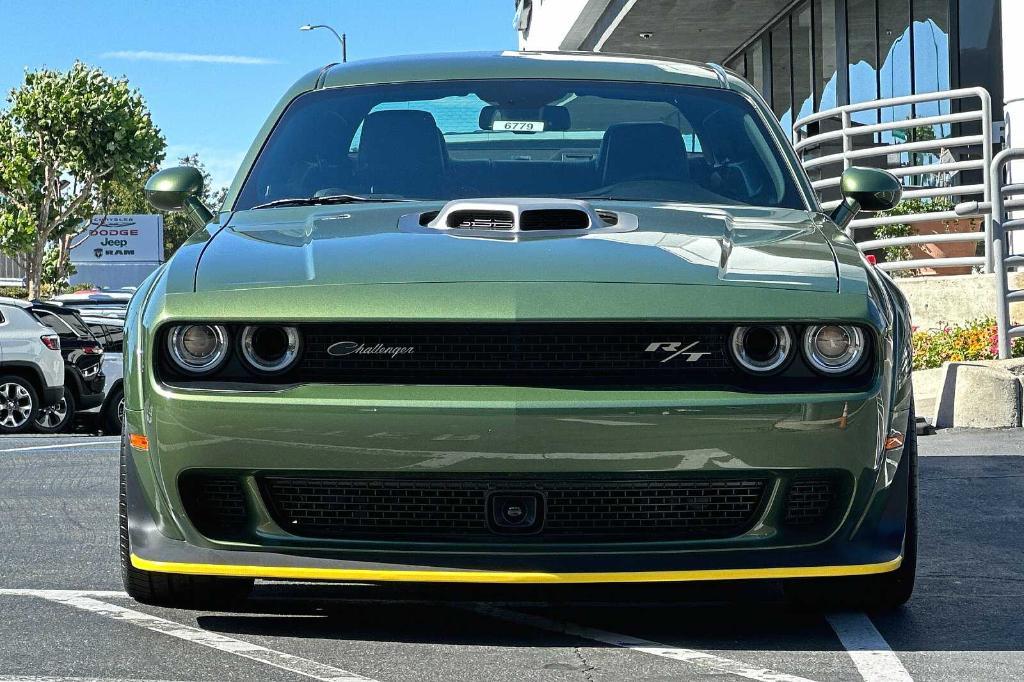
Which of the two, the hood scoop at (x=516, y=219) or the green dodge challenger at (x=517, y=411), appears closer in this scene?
the green dodge challenger at (x=517, y=411)

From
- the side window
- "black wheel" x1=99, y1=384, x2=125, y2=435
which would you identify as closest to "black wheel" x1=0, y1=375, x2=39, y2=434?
"black wheel" x1=99, y1=384, x2=125, y2=435

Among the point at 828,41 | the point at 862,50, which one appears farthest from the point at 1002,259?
the point at 828,41

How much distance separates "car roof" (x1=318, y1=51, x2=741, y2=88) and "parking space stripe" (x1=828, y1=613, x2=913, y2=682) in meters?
2.07

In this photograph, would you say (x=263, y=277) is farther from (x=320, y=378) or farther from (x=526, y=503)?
(x=526, y=503)

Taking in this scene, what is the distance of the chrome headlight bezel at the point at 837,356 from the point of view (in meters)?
4.03

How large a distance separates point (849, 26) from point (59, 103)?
34.4 m

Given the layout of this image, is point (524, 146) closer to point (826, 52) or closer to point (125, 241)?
point (826, 52)

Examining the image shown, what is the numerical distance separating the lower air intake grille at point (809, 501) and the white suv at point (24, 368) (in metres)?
15.4

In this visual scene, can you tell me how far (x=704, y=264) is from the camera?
13.6ft

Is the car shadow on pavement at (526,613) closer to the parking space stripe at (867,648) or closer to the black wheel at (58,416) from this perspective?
the parking space stripe at (867,648)

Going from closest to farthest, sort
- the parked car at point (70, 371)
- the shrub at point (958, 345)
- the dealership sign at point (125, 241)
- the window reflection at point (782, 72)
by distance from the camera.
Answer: the shrub at point (958, 345) → the parked car at point (70, 371) → the window reflection at point (782, 72) → the dealership sign at point (125, 241)

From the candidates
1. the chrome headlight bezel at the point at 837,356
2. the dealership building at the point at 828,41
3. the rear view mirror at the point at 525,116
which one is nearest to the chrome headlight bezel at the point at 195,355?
the chrome headlight bezel at the point at 837,356

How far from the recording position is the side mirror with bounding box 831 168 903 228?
17.4 feet

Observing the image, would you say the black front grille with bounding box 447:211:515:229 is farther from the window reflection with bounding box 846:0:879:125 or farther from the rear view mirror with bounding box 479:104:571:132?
the window reflection with bounding box 846:0:879:125
